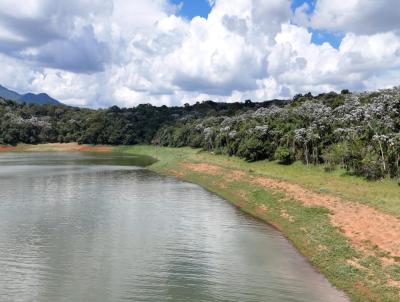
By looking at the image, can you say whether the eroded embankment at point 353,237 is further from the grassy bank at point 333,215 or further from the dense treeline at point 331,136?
the dense treeline at point 331,136

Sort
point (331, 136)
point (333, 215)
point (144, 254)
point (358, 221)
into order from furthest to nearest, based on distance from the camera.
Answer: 1. point (331, 136)
2. point (333, 215)
3. point (358, 221)
4. point (144, 254)

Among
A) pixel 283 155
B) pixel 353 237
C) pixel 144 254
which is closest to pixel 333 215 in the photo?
pixel 353 237

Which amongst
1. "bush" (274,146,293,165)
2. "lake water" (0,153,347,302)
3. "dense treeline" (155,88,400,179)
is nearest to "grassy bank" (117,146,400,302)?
"lake water" (0,153,347,302)

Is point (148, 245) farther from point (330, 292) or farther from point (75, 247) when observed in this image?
point (330, 292)

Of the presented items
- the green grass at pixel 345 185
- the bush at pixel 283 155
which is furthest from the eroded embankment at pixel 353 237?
the bush at pixel 283 155

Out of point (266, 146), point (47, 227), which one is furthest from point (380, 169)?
point (47, 227)

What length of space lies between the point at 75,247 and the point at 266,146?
65.4 metres

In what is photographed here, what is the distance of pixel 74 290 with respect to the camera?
2358 cm

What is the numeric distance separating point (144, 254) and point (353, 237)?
15.4 m

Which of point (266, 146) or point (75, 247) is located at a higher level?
point (266, 146)

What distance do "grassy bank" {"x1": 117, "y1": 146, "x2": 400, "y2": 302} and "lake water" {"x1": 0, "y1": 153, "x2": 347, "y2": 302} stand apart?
1444 mm

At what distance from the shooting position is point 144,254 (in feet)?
102

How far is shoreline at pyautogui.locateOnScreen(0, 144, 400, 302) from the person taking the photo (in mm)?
25750

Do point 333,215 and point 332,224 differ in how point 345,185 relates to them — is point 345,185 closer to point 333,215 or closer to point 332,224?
point 333,215
